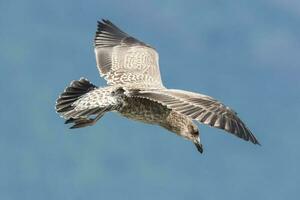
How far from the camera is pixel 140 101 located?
13.0 m

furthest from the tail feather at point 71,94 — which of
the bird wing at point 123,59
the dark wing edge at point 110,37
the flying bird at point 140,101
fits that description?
the dark wing edge at point 110,37

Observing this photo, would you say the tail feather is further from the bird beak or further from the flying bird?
the bird beak

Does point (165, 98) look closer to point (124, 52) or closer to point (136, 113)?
point (136, 113)

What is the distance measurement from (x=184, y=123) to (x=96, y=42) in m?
3.42

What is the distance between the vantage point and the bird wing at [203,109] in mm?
11281

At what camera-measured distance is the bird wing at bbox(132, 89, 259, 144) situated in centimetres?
1128

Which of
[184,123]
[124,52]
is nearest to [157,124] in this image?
[184,123]

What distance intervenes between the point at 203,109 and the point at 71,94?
2.33 m

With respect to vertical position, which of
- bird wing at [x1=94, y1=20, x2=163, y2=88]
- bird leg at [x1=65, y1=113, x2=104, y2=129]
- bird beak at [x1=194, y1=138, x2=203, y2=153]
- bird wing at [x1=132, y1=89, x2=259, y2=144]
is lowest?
bird beak at [x1=194, y1=138, x2=203, y2=153]

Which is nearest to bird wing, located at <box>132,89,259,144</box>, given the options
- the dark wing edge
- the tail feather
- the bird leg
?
the bird leg

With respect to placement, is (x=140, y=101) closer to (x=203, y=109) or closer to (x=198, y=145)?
(x=198, y=145)

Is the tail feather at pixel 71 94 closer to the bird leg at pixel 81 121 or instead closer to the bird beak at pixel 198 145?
the bird leg at pixel 81 121

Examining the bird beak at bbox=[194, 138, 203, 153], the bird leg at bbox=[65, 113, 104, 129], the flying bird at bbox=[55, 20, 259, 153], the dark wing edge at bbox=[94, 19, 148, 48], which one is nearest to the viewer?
the flying bird at bbox=[55, 20, 259, 153]

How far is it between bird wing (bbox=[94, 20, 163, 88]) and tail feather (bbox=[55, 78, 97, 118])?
0.52 m
